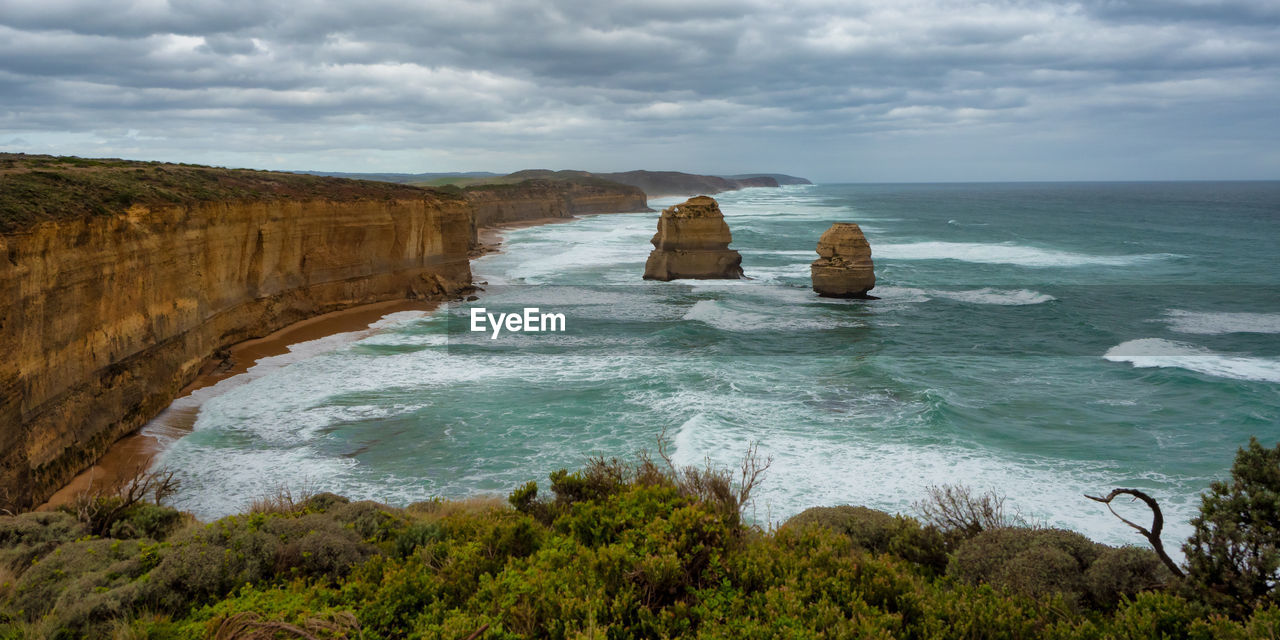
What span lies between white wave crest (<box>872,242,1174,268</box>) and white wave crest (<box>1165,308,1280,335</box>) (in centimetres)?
1823

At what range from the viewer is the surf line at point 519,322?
3058 cm

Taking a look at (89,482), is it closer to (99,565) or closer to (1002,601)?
(99,565)

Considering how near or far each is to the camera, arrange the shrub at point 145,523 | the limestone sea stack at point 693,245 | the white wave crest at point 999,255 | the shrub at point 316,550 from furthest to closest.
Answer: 1. the white wave crest at point 999,255
2. the limestone sea stack at point 693,245
3. the shrub at point 145,523
4. the shrub at point 316,550

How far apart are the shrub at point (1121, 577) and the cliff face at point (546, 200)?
64.7 meters

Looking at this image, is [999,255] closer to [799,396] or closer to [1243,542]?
[799,396]

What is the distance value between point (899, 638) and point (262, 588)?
586 centimetres

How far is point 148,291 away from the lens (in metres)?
19.3

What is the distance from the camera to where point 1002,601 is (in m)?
6.48

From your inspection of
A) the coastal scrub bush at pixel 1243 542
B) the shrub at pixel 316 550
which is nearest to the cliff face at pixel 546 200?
the shrub at pixel 316 550

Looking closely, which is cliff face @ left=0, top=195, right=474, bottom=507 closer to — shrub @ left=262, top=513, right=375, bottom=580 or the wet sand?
the wet sand

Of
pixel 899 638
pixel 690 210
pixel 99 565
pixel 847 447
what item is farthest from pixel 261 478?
pixel 690 210

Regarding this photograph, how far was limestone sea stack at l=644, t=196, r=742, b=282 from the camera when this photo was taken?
40.4 metres

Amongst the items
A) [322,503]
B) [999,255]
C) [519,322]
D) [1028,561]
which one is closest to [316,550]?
[322,503]

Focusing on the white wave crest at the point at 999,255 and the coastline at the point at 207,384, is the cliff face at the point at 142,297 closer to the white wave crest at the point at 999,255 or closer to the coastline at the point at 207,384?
the coastline at the point at 207,384
